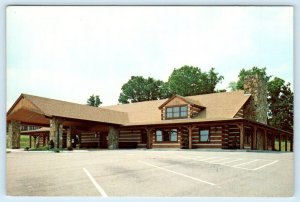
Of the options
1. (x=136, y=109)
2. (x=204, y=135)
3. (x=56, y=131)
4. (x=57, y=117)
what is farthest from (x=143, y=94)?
(x=56, y=131)

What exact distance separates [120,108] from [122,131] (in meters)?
2.53

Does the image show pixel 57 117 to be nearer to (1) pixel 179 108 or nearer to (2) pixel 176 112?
(2) pixel 176 112

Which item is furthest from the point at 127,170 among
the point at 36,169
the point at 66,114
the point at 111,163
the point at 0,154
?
the point at 66,114

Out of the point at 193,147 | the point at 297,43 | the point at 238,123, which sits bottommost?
the point at 193,147

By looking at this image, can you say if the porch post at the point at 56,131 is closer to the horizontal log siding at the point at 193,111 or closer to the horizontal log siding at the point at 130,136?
the horizontal log siding at the point at 130,136

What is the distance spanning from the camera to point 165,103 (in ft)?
103

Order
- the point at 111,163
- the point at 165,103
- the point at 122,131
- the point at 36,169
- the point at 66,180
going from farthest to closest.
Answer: the point at 122,131
the point at 165,103
the point at 111,163
the point at 36,169
the point at 66,180

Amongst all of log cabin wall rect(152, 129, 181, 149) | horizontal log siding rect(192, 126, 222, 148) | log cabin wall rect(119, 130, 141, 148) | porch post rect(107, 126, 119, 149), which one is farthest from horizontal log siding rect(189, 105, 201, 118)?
porch post rect(107, 126, 119, 149)

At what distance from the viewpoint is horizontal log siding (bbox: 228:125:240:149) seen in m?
28.2

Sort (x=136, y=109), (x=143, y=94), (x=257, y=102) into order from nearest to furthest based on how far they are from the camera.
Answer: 1. (x=257, y=102)
2. (x=136, y=109)
3. (x=143, y=94)

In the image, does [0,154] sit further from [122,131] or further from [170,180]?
[122,131]

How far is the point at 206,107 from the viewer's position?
3061 cm

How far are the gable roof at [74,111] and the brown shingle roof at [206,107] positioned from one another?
104 centimetres

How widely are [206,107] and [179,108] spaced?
2.41 metres
